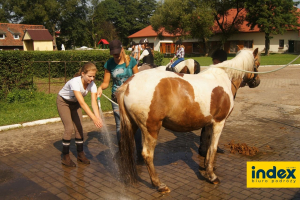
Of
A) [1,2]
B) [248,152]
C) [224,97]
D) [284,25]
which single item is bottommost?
[248,152]

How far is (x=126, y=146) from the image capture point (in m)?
4.29

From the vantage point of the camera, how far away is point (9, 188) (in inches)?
172

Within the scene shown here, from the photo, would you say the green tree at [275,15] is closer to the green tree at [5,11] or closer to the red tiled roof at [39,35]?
the red tiled roof at [39,35]

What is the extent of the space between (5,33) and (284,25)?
161ft

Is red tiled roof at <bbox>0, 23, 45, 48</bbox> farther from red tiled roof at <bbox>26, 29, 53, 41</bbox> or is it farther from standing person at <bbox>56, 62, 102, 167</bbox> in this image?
standing person at <bbox>56, 62, 102, 167</bbox>

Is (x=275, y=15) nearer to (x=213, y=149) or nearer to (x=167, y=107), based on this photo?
(x=213, y=149)

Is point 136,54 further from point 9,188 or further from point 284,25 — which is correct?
point 284,25

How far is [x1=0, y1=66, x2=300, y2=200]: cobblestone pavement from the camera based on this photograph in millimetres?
4160

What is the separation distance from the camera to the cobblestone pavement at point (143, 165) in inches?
164

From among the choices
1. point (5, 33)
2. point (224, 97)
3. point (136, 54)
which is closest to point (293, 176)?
point (224, 97)

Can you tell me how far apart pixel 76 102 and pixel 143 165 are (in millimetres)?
1670

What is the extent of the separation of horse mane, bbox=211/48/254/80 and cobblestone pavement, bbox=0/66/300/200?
5.40 ft

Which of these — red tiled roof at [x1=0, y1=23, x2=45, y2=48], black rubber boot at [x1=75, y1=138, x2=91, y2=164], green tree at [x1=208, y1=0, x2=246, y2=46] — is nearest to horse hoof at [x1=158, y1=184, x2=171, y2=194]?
black rubber boot at [x1=75, y1=138, x2=91, y2=164]

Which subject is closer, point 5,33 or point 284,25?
point 284,25
